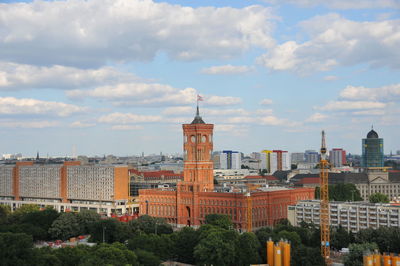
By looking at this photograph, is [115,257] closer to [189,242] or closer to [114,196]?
[189,242]

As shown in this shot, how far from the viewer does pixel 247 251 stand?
10525 centimetres

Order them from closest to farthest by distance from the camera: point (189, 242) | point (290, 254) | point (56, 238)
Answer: point (290, 254), point (189, 242), point (56, 238)

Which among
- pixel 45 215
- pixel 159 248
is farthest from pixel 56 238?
pixel 159 248

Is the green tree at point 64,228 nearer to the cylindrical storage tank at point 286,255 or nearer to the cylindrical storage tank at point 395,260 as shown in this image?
the cylindrical storage tank at point 286,255

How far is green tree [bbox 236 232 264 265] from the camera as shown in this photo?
343 ft

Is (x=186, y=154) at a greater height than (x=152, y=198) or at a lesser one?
greater

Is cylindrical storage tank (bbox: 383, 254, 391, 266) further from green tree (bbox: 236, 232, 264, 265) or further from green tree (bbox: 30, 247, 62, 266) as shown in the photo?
green tree (bbox: 30, 247, 62, 266)

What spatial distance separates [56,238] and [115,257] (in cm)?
5643

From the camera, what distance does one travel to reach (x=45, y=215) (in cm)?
14875

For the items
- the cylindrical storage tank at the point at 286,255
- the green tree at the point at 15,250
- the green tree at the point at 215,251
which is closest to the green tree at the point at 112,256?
the green tree at the point at 15,250

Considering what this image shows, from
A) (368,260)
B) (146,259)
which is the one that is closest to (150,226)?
(146,259)

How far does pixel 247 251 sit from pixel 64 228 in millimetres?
51433

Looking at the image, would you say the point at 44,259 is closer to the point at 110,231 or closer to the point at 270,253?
the point at 270,253

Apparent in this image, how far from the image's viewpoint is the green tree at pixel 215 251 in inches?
4045
